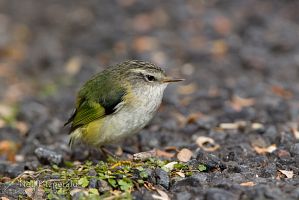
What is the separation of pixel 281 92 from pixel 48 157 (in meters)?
3.66

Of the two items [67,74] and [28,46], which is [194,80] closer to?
[67,74]

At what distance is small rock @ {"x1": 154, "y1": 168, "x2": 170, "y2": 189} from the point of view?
515 cm

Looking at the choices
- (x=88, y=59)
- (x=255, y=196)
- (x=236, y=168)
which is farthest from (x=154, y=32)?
(x=255, y=196)

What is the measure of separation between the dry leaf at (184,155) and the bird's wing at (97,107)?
2.69 ft

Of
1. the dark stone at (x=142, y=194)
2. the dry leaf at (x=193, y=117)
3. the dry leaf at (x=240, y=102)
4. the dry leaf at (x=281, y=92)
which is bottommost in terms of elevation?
the dark stone at (x=142, y=194)

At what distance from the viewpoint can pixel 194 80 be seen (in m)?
9.09

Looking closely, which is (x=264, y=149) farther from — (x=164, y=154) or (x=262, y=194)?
(x=262, y=194)

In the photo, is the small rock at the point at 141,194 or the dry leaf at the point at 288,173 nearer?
the small rock at the point at 141,194

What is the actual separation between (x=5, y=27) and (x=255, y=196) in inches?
353

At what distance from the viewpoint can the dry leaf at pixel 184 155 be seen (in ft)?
20.0

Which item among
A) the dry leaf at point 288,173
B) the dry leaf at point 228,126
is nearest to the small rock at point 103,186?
the dry leaf at point 288,173

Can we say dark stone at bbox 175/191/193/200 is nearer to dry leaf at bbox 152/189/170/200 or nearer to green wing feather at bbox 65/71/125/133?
dry leaf at bbox 152/189/170/200

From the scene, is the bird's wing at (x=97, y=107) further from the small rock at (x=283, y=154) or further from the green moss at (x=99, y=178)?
the small rock at (x=283, y=154)

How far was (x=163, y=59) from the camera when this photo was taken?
9.89 m
